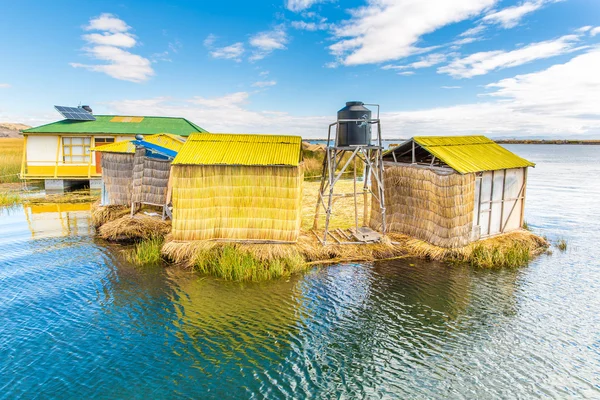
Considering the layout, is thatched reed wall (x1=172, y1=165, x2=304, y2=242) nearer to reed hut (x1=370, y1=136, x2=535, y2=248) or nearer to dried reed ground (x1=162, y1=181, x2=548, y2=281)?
dried reed ground (x1=162, y1=181, x2=548, y2=281)

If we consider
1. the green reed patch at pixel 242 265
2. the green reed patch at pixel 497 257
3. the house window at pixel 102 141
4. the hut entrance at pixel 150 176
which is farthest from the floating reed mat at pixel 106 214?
the green reed patch at pixel 497 257

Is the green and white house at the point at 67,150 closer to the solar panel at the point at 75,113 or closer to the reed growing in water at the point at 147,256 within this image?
the solar panel at the point at 75,113

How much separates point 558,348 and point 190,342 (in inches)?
348

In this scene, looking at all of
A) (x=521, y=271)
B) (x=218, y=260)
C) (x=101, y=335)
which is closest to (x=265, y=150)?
(x=218, y=260)

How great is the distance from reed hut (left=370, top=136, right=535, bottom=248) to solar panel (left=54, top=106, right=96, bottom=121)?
82.3ft

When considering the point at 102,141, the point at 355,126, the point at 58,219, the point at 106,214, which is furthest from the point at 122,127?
the point at 355,126

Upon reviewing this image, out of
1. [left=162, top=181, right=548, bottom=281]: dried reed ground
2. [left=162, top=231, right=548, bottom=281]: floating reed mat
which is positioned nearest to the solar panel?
[left=162, top=231, right=548, bottom=281]: floating reed mat

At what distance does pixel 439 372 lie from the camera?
8.24 m

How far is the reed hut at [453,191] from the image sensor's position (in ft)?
47.1

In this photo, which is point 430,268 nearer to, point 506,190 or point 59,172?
point 506,190

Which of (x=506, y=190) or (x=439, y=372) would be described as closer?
(x=439, y=372)

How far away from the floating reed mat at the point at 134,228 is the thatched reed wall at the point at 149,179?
2.78ft

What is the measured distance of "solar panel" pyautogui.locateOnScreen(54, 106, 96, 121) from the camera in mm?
29788

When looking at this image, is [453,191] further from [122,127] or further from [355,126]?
[122,127]
